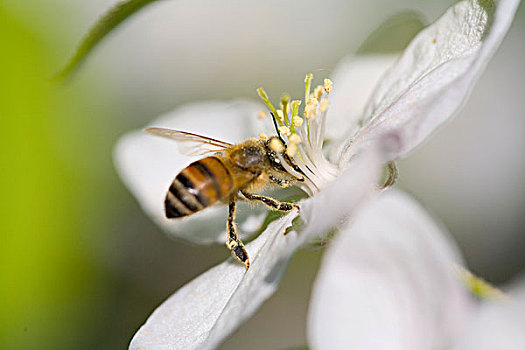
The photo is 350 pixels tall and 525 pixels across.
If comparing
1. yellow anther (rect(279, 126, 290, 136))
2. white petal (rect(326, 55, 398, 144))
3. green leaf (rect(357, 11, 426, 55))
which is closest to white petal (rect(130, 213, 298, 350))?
yellow anther (rect(279, 126, 290, 136))

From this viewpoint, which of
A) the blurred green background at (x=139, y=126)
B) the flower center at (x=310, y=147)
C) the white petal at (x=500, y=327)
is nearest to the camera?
the white petal at (x=500, y=327)

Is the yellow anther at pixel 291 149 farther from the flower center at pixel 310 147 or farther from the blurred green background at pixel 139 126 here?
the blurred green background at pixel 139 126

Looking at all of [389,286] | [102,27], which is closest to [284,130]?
[102,27]

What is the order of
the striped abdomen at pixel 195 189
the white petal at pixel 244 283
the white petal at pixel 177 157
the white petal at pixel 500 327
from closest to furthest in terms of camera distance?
the white petal at pixel 500 327 → the white petal at pixel 244 283 → the striped abdomen at pixel 195 189 → the white petal at pixel 177 157

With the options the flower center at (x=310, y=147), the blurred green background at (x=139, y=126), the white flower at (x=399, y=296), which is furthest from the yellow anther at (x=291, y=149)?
the blurred green background at (x=139, y=126)

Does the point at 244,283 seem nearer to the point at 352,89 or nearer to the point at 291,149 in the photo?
the point at 291,149

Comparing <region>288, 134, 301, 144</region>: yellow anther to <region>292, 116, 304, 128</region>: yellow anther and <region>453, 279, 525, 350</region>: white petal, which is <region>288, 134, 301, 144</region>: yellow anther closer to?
<region>292, 116, 304, 128</region>: yellow anther

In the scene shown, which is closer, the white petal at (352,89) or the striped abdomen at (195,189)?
the striped abdomen at (195,189)
